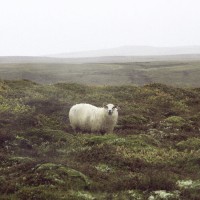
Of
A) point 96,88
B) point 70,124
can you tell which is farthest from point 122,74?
point 70,124

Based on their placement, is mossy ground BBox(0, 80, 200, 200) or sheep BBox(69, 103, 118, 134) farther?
sheep BBox(69, 103, 118, 134)

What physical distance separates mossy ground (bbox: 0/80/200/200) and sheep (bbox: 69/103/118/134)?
2.13 feet

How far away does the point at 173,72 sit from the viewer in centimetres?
8425

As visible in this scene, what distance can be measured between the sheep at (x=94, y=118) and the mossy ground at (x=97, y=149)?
649 millimetres

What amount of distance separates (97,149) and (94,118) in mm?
5291

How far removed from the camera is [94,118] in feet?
76.9

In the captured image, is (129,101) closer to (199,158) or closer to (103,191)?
(199,158)

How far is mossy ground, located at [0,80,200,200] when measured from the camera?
13.1 meters

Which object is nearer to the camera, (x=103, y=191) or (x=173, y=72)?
(x=103, y=191)

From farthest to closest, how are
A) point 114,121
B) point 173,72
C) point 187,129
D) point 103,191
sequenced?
point 173,72, point 187,129, point 114,121, point 103,191

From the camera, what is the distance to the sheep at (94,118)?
2302 centimetres

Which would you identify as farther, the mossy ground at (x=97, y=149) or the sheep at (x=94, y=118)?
the sheep at (x=94, y=118)

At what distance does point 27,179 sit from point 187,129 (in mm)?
14531

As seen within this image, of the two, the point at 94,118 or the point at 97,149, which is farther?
the point at 94,118
